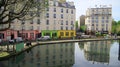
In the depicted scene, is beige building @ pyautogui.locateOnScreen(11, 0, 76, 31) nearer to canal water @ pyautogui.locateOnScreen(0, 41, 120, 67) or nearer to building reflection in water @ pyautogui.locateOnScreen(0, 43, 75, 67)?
canal water @ pyautogui.locateOnScreen(0, 41, 120, 67)

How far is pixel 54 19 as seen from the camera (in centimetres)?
7688

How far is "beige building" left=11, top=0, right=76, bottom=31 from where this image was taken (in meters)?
70.5

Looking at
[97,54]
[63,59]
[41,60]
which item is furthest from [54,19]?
[41,60]

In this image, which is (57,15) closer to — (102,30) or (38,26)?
(38,26)

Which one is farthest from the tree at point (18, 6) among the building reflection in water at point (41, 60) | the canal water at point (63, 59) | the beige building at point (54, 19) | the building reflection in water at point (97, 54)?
the beige building at point (54, 19)

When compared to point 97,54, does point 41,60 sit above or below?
above

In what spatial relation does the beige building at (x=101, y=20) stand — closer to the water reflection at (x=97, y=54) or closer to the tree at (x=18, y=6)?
the water reflection at (x=97, y=54)

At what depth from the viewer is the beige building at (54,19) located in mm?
70481

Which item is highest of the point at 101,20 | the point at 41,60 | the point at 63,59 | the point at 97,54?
the point at 101,20

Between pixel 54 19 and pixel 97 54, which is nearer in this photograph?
pixel 97 54

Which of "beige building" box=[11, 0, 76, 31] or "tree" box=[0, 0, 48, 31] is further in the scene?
"beige building" box=[11, 0, 76, 31]

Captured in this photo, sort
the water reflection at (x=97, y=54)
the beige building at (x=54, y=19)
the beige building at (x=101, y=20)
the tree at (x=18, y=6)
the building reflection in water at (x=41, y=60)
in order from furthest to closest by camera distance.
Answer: the beige building at (x=101, y=20)
the beige building at (x=54, y=19)
the water reflection at (x=97, y=54)
the building reflection in water at (x=41, y=60)
the tree at (x=18, y=6)

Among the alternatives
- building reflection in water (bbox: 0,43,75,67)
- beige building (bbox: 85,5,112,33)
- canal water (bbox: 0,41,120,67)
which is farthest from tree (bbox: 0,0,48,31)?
beige building (bbox: 85,5,112,33)

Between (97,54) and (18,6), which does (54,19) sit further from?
(18,6)
